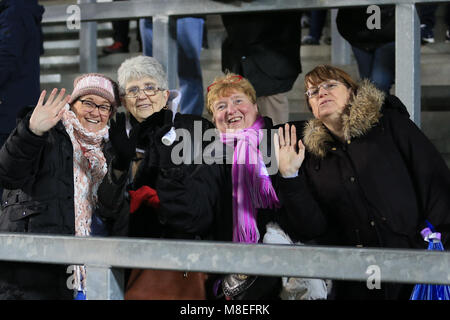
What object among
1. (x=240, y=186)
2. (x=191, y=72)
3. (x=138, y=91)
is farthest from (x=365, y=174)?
(x=191, y=72)

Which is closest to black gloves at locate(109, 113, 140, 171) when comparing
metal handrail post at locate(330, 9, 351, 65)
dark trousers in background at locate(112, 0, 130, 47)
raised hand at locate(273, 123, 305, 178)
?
raised hand at locate(273, 123, 305, 178)

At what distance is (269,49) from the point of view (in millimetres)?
3408

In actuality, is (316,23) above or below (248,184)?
above

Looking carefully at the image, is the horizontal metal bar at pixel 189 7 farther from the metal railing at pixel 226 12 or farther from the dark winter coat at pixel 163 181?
the dark winter coat at pixel 163 181

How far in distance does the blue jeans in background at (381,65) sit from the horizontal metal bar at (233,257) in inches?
83.6

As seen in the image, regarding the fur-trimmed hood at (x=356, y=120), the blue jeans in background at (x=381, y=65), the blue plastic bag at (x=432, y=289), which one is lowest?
the blue plastic bag at (x=432, y=289)

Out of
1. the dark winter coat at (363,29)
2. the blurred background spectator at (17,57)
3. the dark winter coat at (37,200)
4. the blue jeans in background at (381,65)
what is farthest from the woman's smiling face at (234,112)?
the blurred background spectator at (17,57)

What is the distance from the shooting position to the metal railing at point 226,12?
2.92 metres

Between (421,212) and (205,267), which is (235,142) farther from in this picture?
(205,267)

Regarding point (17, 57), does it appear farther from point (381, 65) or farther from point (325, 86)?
point (381, 65)

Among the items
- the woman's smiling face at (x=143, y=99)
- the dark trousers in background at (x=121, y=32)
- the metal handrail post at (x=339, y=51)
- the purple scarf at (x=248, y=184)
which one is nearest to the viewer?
the purple scarf at (x=248, y=184)

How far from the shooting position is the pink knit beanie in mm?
2730

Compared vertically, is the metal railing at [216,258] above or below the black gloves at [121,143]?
below

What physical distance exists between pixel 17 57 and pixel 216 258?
2.35m
